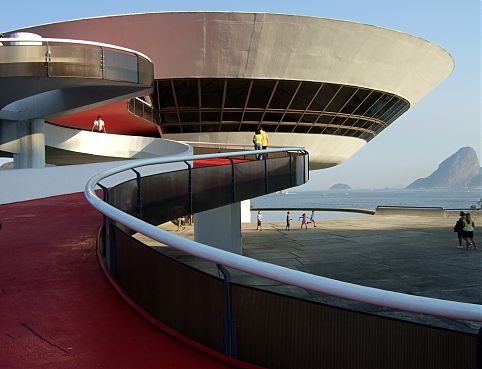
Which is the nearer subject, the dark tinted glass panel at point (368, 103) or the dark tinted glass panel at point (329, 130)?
the dark tinted glass panel at point (368, 103)

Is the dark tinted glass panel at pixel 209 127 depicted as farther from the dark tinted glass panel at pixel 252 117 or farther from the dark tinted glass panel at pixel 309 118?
the dark tinted glass panel at pixel 309 118

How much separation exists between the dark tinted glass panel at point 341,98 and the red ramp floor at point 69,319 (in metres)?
27.9

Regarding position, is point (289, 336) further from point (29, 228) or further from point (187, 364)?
point (29, 228)

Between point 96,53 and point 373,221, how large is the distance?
28605 millimetres

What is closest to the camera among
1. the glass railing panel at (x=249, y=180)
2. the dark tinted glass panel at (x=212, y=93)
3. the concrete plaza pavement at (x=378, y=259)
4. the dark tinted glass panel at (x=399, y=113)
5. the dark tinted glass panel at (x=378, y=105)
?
the glass railing panel at (x=249, y=180)

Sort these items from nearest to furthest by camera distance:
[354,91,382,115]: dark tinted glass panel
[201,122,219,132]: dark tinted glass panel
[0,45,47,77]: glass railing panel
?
[0,45,47,77]: glass railing panel
[201,122,219,132]: dark tinted glass panel
[354,91,382,115]: dark tinted glass panel

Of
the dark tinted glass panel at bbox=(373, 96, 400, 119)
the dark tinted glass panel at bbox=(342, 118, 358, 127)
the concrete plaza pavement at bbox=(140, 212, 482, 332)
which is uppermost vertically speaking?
the dark tinted glass panel at bbox=(373, 96, 400, 119)

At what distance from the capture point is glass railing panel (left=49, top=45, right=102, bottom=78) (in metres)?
16.4

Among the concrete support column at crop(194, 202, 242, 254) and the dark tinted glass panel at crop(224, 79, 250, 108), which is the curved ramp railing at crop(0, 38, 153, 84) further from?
the dark tinted glass panel at crop(224, 79, 250, 108)

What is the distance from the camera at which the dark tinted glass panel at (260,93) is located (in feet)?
99.8

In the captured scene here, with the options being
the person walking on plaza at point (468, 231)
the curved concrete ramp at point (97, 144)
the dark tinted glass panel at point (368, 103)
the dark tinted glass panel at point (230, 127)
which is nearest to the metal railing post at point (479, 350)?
the person walking on plaza at point (468, 231)

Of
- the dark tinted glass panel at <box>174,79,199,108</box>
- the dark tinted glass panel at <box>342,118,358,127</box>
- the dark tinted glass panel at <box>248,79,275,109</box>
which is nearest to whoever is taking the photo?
the dark tinted glass panel at <box>174,79,199,108</box>

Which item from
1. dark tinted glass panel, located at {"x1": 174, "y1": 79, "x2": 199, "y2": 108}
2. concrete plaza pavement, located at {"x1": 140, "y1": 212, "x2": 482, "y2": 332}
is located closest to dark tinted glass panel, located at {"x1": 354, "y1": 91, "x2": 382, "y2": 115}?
concrete plaza pavement, located at {"x1": 140, "y1": 212, "x2": 482, "y2": 332}

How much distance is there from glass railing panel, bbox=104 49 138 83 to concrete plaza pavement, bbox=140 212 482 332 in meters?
7.22
